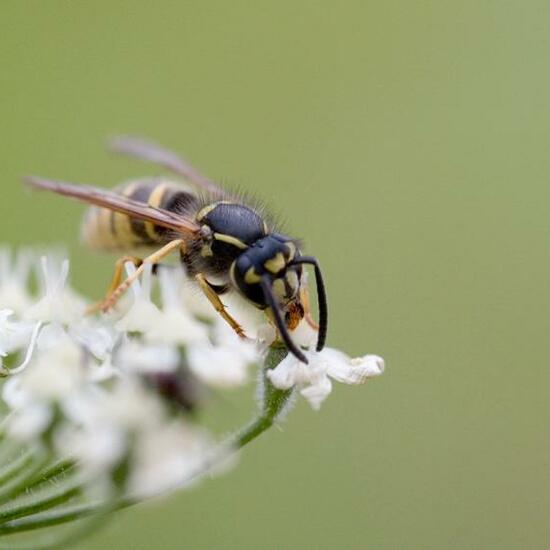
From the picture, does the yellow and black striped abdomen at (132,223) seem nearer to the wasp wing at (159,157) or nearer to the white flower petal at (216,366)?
the wasp wing at (159,157)

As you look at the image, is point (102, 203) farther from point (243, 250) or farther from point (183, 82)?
point (183, 82)

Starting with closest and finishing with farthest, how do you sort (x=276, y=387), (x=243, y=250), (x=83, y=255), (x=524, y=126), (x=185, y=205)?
(x=276, y=387) < (x=243, y=250) < (x=185, y=205) < (x=83, y=255) < (x=524, y=126)

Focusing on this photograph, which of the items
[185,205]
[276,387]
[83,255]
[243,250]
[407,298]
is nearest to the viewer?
[276,387]

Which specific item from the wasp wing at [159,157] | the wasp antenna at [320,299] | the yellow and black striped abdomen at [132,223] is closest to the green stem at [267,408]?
the wasp antenna at [320,299]

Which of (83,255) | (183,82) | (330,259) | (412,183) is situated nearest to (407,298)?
(330,259)

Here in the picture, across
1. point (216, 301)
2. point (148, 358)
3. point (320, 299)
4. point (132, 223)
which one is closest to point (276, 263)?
point (320, 299)

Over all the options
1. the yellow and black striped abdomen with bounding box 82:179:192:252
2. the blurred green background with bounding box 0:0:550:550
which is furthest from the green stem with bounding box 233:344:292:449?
the blurred green background with bounding box 0:0:550:550
